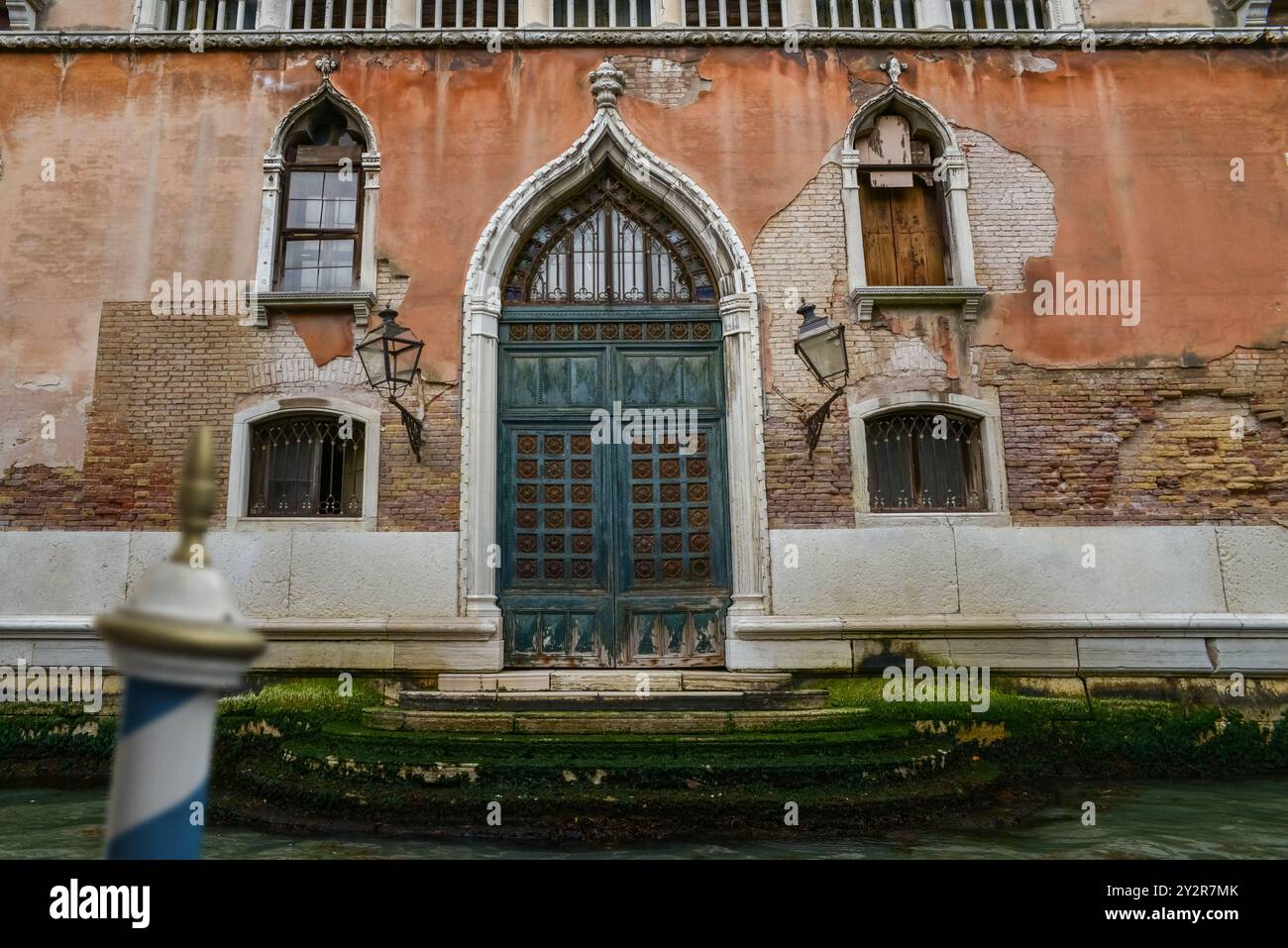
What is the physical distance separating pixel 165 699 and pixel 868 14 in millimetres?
11452

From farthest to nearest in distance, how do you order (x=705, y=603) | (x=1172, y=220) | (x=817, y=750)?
(x=1172, y=220) → (x=705, y=603) → (x=817, y=750)

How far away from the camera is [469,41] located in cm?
988

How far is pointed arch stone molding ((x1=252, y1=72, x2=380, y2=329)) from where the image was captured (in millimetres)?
9148

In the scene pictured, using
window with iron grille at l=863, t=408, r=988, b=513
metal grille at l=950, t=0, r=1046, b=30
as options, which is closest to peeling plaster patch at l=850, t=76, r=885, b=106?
metal grille at l=950, t=0, r=1046, b=30

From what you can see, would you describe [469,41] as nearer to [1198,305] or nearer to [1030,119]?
[1030,119]

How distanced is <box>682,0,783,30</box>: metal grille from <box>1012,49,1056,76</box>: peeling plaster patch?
281 centimetres

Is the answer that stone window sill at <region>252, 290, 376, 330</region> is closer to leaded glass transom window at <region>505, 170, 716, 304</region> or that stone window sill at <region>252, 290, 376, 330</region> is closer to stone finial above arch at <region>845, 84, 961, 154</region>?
leaded glass transom window at <region>505, 170, 716, 304</region>

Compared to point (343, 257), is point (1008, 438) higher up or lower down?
lower down

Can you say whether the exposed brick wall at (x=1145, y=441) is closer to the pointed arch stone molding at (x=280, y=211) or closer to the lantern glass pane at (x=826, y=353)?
the lantern glass pane at (x=826, y=353)

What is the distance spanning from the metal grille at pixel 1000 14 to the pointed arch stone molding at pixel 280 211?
24.1 ft
